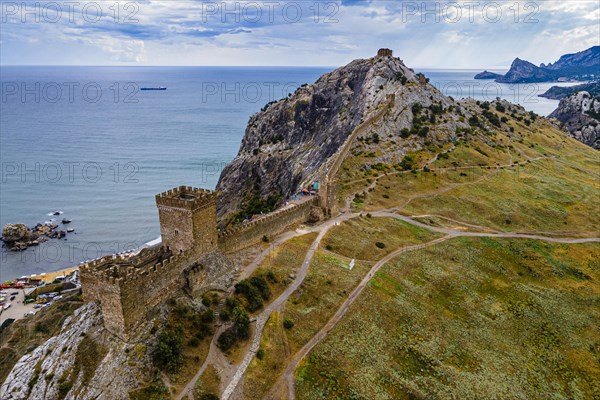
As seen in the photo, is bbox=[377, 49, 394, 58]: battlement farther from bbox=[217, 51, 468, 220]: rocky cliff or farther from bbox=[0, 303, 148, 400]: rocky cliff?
bbox=[0, 303, 148, 400]: rocky cliff

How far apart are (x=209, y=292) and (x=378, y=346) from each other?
1776 centimetres

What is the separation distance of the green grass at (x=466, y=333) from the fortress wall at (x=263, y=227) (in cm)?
1471

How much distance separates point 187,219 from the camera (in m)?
42.2

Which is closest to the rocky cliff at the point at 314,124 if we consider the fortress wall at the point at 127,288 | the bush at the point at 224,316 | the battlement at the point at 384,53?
the battlement at the point at 384,53

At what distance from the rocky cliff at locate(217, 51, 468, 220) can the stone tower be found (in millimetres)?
51960

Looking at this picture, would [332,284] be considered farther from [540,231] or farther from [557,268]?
[540,231]

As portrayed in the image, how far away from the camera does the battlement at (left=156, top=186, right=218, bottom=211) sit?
4188 cm

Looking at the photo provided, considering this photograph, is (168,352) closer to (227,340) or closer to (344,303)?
(227,340)

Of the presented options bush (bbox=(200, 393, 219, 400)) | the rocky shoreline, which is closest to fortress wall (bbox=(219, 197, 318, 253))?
bush (bbox=(200, 393, 219, 400))

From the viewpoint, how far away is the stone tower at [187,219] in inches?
1665

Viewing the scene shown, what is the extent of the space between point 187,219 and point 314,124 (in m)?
95.0

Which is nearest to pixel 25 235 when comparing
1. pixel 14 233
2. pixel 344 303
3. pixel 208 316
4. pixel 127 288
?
pixel 14 233

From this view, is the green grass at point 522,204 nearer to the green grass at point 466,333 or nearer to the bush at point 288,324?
the green grass at point 466,333

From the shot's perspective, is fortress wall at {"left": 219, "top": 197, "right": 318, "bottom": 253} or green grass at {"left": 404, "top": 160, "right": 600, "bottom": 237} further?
green grass at {"left": 404, "top": 160, "right": 600, "bottom": 237}
